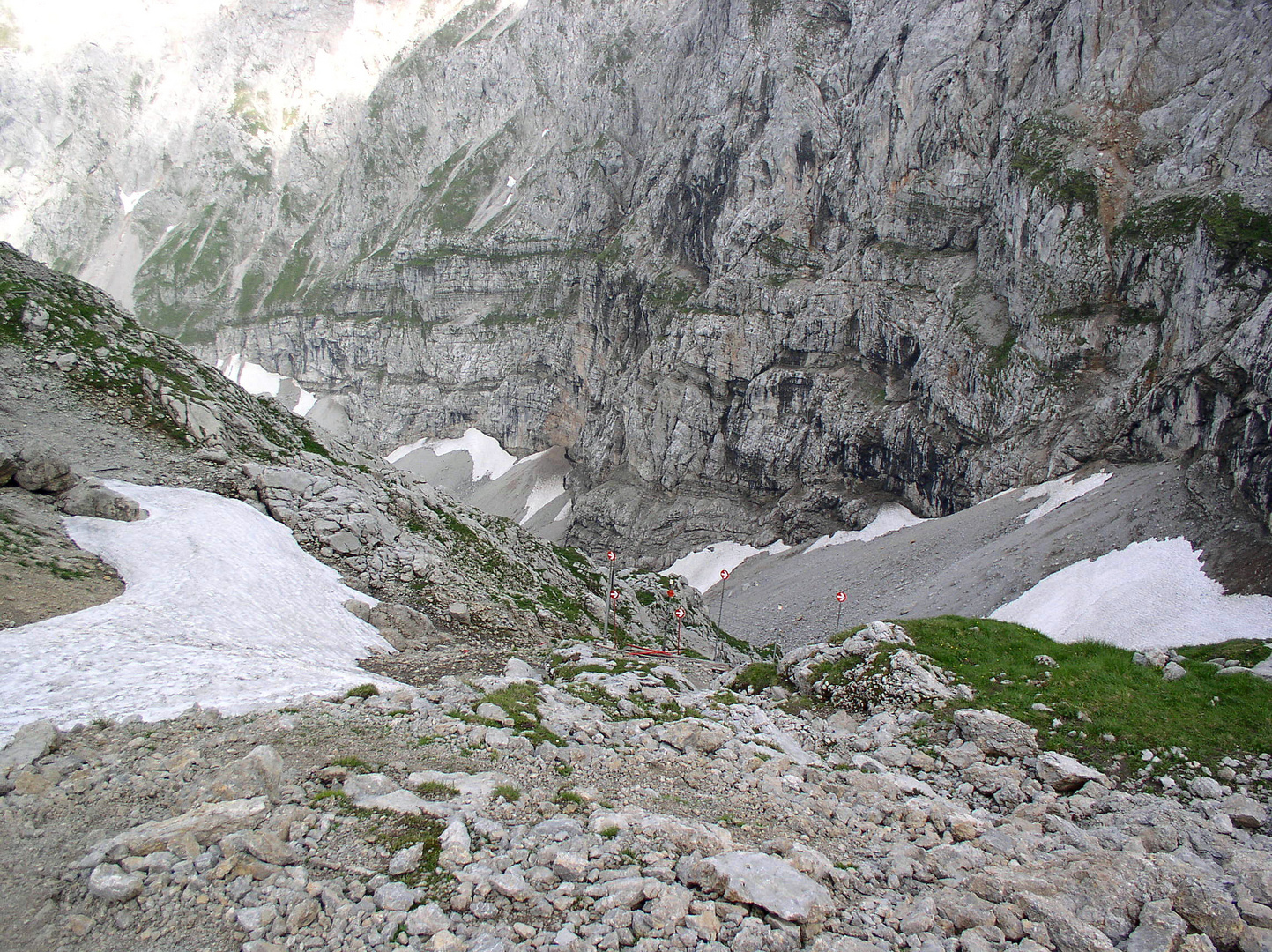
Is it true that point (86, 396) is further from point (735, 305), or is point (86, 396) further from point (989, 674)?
point (735, 305)

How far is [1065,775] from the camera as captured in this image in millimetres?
9367

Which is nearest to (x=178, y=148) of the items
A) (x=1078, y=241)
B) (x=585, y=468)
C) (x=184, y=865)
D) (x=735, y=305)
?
(x=585, y=468)

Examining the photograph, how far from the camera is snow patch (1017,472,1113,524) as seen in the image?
49.8 meters

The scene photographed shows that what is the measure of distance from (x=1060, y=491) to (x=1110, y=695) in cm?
4896

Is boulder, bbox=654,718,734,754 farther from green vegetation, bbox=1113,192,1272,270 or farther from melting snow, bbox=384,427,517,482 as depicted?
melting snow, bbox=384,427,517,482

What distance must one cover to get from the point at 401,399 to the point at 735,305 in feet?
272

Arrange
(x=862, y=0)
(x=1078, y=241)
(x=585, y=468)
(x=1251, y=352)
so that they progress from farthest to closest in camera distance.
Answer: (x=585, y=468) < (x=862, y=0) < (x=1078, y=241) < (x=1251, y=352)

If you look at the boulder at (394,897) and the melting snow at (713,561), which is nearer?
the boulder at (394,897)

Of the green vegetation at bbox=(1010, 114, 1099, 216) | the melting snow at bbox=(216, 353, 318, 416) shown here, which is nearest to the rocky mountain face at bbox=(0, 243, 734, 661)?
the green vegetation at bbox=(1010, 114, 1099, 216)

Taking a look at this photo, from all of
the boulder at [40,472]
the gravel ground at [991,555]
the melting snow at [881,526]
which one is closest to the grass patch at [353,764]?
the boulder at [40,472]

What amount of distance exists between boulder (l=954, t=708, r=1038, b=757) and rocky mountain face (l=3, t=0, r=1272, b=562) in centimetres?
3568

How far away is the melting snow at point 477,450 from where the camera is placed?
391ft

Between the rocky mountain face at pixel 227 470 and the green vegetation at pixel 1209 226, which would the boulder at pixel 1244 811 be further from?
the green vegetation at pixel 1209 226

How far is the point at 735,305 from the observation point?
82250 millimetres
